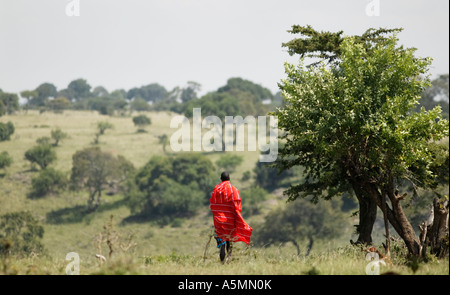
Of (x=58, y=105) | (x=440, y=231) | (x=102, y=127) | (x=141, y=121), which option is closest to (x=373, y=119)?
(x=440, y=231)

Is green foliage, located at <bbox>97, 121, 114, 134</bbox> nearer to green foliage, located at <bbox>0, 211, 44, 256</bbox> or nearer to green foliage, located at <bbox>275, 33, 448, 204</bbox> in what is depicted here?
green foliage, located at <bbox>0, 211, 44, 256</bbox>

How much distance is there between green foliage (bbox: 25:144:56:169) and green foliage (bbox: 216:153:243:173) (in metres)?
26.2

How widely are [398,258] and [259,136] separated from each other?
89.7m

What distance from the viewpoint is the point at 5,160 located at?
254ft

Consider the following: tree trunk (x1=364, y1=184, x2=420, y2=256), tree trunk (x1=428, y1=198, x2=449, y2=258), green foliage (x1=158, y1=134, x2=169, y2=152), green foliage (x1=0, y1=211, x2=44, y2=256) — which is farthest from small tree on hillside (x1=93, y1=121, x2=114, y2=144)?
tree trunk (x1=428, y1=198, x2=449, y2=258)

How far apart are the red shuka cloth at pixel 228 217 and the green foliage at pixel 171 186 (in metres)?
64.7

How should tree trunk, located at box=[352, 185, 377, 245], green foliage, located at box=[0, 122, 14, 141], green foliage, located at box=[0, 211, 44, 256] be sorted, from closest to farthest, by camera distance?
1. tree trunk, located at box=[352, 185, 377, 245]
2. green foliage, located at box=[0, 211, 44, 256]
3. green foliage, located at box=[0, 122, 14, 141]

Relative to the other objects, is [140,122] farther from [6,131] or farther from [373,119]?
[373,119]

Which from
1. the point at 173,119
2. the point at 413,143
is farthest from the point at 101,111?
the point at 413,143

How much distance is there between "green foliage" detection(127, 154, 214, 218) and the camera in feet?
250

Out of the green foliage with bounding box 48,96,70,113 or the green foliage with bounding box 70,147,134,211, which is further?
the green foliage with bounding box 48,96,70,113

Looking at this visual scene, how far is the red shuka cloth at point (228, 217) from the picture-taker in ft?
36.3

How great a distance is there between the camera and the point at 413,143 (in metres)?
12.1
